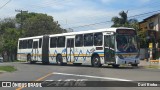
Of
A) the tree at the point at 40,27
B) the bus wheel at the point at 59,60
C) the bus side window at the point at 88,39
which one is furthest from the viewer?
the tree at the point at 40,27

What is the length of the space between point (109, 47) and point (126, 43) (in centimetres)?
142

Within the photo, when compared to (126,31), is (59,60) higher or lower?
lower

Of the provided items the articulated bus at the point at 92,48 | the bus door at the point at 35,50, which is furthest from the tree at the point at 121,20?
the articulated bus at the point at 92,48

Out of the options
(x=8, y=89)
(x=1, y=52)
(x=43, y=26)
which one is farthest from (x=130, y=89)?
(x=1, y=52)

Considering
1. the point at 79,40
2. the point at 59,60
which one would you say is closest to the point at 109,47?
the point at 79,40

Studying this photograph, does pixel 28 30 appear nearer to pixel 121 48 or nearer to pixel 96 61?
pixel 96 61

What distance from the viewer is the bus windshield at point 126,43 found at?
1229 inches

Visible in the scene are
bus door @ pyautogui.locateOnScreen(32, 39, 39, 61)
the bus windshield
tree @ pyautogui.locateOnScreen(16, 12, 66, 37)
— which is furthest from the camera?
tree @ pyautogui.locateOnScreen(16, 12, 66, 37)

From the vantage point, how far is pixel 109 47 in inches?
1246

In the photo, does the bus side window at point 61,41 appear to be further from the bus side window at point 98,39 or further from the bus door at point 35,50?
the bus side window at point 98,39

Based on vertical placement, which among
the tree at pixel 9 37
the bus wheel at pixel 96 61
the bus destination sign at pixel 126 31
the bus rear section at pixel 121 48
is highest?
the tree at pixel 9 37

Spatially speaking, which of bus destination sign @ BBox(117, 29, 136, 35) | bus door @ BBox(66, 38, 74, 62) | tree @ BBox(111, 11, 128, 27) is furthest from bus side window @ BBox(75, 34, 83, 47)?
tree @ BBox(111, 11, 128, 27)

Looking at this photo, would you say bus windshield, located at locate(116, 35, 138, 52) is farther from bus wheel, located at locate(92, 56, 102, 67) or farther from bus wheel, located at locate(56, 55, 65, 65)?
bus wheel, located at locate(56, 55, 65, 65)

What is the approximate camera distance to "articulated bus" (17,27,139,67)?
31.3 m
